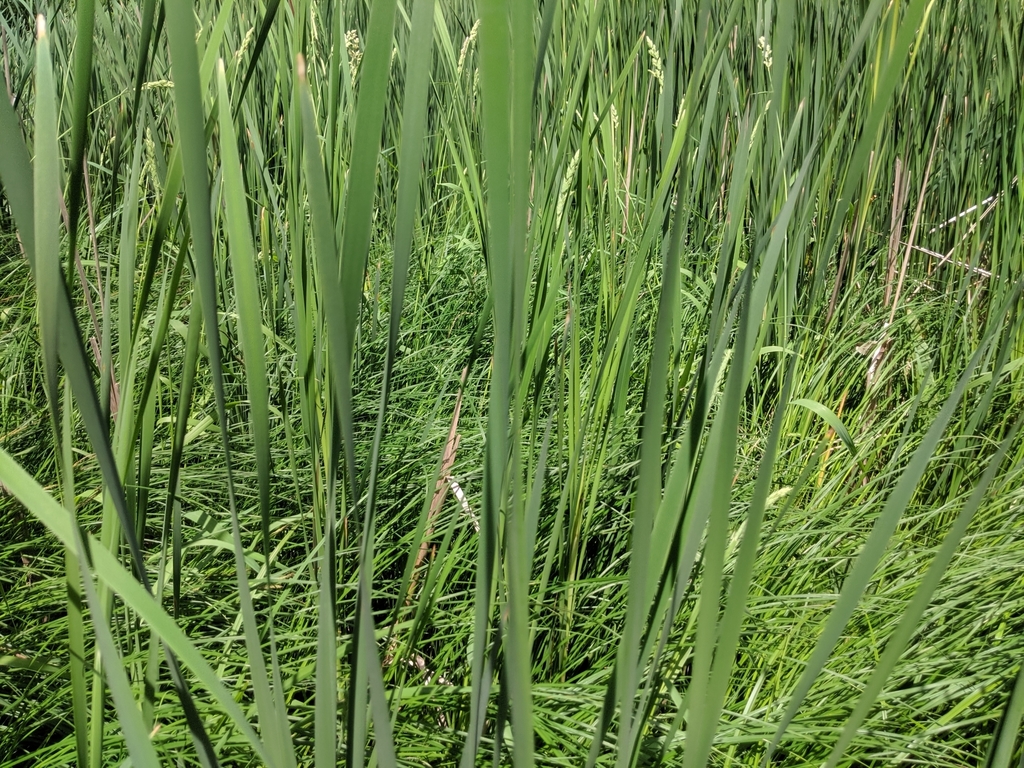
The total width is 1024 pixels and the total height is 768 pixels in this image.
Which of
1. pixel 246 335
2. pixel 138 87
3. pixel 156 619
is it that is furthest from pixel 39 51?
pixel 156 619

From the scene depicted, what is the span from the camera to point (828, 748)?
0.69 metres

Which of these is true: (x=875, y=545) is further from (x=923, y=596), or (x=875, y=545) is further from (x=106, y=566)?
(x=106, y=566)

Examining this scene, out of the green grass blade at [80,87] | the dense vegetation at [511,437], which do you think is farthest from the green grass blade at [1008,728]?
the green grass blade at [80,87]

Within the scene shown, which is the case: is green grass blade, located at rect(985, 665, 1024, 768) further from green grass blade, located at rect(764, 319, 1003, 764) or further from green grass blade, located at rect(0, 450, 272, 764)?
green grass blade, located at rect(0, 450, 272, 764)

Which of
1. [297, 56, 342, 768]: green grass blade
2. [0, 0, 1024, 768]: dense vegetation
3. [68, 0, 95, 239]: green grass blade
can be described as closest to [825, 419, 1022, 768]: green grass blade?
[0, 0, 1024, 768]: dense vegetation

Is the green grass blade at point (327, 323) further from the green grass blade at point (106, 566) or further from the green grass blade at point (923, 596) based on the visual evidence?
the green grass blade at point (923, 596)

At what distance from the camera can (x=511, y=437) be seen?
0.44 metres

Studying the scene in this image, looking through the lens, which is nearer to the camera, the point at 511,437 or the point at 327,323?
the point at 327,323

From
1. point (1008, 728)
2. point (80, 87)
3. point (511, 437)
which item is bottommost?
point (1008, 728)

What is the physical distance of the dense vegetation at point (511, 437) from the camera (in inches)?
13.5

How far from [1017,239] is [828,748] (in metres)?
1.18

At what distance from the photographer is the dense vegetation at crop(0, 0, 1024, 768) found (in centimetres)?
34

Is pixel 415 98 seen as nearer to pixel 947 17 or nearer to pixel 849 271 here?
pixel 849 271

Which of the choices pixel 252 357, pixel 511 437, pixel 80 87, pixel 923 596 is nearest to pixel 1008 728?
pixel 923 596
